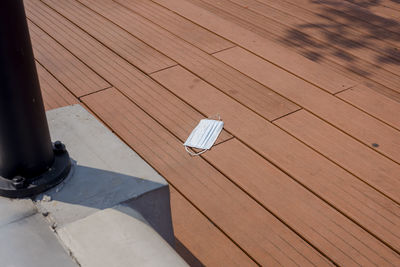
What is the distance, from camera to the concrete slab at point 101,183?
1.24 meters

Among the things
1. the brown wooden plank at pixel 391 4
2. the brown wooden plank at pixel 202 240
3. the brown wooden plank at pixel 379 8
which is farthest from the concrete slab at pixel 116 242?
the brown wooden plank at pixel 391 4

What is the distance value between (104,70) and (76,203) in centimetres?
134

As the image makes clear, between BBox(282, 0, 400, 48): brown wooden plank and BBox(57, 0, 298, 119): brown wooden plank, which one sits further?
BBox(282, 0, 400, 48): brown wooden plank

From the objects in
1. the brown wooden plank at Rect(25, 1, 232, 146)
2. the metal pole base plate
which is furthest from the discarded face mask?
the metal pole base plate

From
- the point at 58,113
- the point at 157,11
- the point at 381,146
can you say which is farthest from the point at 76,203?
the point at 157,11

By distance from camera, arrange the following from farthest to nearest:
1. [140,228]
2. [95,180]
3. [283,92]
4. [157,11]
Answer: [157,11], [283,92], [95,180], [140,228]

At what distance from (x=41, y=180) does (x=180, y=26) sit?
1.84 m

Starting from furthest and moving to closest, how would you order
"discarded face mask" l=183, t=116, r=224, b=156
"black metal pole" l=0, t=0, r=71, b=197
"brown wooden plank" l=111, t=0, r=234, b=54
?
"brown wooden plank" l=111, t=0, r=234, b=54 → "discarded face mask" l=183, t=116, r=224, b=156 → "black metal pole" l=0, t=0, r=71, b=197

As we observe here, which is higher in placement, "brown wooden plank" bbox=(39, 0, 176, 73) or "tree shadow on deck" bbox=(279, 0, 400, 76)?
"tree shadow on deck" bbox=(279, 0, 400, 76)

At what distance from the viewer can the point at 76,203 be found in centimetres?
125

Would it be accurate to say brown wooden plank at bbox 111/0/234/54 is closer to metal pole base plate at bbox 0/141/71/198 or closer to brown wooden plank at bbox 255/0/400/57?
brown wooden plank at bbox 255/0/400/57

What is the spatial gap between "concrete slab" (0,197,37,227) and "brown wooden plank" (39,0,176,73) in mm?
1339

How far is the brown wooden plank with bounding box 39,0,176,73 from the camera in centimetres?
254

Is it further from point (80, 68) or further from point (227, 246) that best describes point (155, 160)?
point (80, 68)
